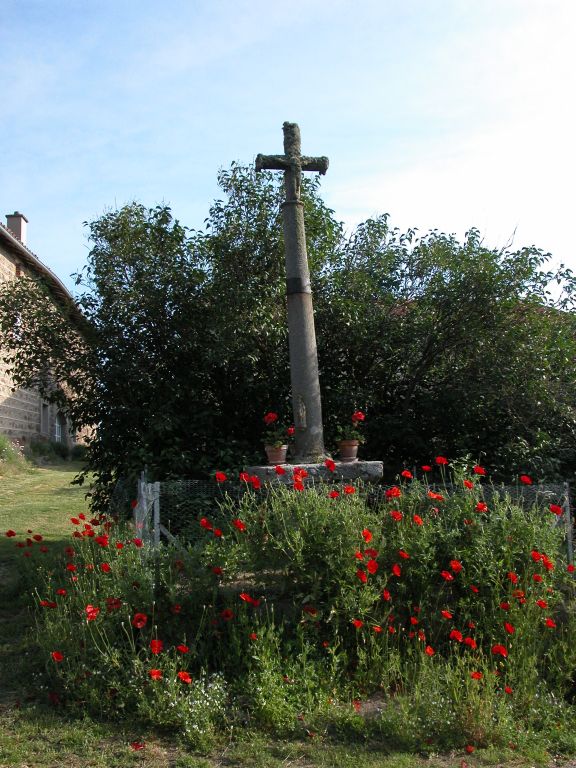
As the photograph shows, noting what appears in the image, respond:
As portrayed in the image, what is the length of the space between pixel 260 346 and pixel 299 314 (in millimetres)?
1300

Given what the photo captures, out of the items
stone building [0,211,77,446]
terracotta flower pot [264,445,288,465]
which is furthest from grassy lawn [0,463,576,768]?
stone building [0,211,77,446]

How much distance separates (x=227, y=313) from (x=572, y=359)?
3.48m

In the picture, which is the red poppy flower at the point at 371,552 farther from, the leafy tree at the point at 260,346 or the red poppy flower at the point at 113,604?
the leafy tree at the point at 260,346

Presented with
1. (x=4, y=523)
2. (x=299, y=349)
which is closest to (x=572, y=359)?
(x=299, y=349)

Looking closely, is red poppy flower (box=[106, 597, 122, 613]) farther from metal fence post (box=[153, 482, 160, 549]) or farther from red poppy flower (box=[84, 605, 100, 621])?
metal fence post (box=[153, 482, 160, 549])

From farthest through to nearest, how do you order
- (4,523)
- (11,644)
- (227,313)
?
(4,523) → (227,313) → (11,644)

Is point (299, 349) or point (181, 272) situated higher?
point (181, 272)

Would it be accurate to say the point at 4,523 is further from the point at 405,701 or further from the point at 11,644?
the point at 405,701

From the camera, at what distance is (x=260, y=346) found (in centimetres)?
736

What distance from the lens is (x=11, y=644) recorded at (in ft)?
15.5

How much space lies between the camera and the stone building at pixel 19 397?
58.5ft

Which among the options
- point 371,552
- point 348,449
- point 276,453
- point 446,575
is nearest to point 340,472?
point 348,449

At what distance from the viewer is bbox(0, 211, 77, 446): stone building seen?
17828mm

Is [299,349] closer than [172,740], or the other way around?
[172,740]
